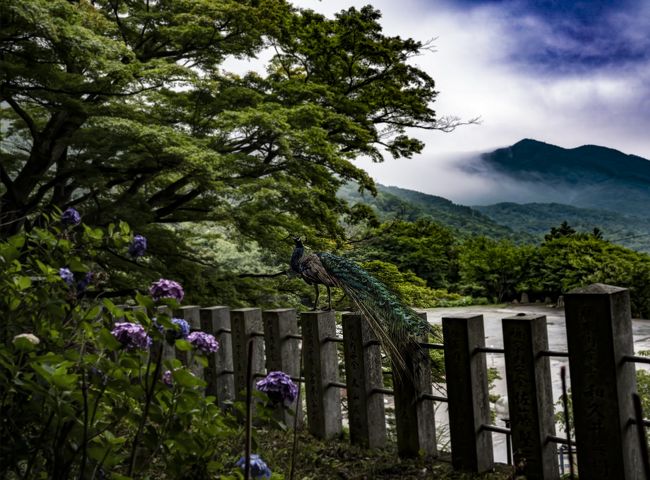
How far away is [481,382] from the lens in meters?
3.10

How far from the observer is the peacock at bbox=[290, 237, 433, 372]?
3.37m

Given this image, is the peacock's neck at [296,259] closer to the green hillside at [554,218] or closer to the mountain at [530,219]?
the mountain at [530,219]

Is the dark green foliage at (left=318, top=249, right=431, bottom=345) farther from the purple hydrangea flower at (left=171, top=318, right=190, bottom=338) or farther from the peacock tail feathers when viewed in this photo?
the purple hydrangea flower at (left=171, top=318, right=190, bottom=338)

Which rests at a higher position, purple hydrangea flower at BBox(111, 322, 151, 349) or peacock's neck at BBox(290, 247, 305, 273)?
peacock's neck at BBox(290, 247, 305, 273)

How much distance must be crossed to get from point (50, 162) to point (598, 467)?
27.0ft

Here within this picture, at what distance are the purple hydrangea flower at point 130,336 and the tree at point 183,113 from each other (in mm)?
5524

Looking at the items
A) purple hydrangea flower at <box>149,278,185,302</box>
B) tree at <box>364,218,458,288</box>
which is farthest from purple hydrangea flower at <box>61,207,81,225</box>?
tree at <box>364,218,458,288</box>

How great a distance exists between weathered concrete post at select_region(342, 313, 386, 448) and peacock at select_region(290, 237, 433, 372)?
3.5 inches

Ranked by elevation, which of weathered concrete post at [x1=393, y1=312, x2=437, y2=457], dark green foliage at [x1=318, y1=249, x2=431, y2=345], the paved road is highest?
dark green foliage at [x1=318, y1=249, x2=431, y2=345]

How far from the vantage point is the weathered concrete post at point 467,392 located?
3037 millimetres

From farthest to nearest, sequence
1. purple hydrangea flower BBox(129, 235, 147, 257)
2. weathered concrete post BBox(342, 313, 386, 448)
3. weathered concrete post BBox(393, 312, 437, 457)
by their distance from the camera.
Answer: weathered concrete post BBox(342, 313, 386, 448)
weathered concrete post BBox(393, 312, 437, 457)
purple hydrangea flower BBox(129, 235, 147, 257)

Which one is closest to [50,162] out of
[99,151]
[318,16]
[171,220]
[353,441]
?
[99,151]

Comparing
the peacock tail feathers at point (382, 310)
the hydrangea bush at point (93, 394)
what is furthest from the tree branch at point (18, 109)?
the hydrangea bush at point (93, 394)

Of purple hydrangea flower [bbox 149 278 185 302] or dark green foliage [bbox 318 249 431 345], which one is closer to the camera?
purple hydrangea flower [bbox 149 278 185 302]
